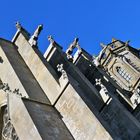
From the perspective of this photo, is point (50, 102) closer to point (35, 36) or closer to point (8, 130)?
point (8, 130)

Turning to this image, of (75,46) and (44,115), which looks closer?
(44,115)

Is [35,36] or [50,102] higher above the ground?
[35,36]

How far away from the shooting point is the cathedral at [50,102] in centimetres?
1059

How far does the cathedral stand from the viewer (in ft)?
34.7

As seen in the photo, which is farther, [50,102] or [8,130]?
[50,102]

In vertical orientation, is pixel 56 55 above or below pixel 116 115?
above

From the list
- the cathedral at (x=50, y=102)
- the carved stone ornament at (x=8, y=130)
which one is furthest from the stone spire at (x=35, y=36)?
the carved stone ornament at (x=8, y=130)

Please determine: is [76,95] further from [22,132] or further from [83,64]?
[83,64]

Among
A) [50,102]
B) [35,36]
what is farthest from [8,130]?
[35,36]

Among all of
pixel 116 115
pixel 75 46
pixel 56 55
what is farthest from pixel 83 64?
pixel 116 115

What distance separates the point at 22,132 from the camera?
10.3 meters

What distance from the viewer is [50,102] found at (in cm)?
1269

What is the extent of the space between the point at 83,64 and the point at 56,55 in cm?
Answer: 410

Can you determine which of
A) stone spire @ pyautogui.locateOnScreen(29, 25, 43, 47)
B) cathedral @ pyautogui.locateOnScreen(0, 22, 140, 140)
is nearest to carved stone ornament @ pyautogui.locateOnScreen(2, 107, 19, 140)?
cathedral @ pyautogui.locateOnScreen(0, 22, 140, 140)
